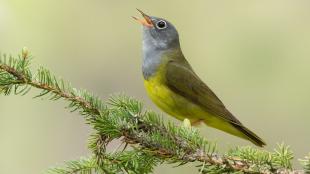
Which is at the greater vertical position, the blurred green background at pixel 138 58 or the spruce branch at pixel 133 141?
the blurred green background at pixel 138 58

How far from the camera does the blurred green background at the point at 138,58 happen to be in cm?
1059

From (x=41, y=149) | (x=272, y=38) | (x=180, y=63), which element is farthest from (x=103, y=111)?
(x=272, y=38)

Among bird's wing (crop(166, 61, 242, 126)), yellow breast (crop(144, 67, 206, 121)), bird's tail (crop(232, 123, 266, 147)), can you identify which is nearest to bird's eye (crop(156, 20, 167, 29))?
bird's wing (crop(166, 61, 242, 126))

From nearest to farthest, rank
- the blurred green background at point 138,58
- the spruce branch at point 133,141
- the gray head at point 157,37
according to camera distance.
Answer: the spruce branch at point 133,141
the gray head at point 157,37
the blurred green background at point 138,58

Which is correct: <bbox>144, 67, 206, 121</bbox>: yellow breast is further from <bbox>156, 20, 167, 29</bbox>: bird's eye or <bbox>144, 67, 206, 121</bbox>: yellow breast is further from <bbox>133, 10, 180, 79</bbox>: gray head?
<bbox>156, 20, 167, 29</bbox>: bird's eye

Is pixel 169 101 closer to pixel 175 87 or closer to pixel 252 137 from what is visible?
pixel 175 87

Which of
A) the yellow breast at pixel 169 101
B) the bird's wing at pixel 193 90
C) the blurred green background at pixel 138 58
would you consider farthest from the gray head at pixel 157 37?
the blurred green background at pixel 138 58

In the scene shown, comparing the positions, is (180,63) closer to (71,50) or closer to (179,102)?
(179,102)

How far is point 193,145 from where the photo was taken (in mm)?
3568

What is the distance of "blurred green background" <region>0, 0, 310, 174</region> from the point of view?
34.7ft

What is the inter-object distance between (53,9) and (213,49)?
2.82 metres

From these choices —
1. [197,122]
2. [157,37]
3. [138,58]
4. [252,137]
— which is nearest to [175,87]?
[197,122]

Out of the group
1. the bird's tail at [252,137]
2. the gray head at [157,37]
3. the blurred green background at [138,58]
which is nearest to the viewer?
the bird's tail at [252,137]

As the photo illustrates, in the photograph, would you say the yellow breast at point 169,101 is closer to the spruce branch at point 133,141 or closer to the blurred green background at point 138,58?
the spruce branch at point 133,141
